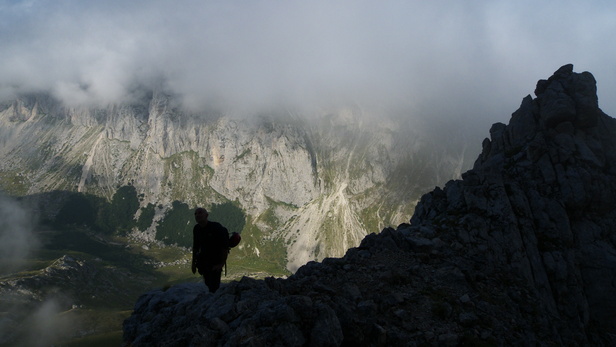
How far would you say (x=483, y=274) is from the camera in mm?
27922

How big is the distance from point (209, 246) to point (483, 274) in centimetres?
2104

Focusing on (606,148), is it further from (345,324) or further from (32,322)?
(32,322)

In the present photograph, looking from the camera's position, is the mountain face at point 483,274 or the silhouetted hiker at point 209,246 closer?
the mountain face at point 483,274

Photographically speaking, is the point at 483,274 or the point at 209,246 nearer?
the point at 209,246

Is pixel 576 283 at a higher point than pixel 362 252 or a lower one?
higher

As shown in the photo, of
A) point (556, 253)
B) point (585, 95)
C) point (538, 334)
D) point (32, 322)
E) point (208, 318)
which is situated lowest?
point (32, 322)

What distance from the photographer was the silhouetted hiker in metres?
17.6

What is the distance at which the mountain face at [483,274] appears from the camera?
52.4 feet

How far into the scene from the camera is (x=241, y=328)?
46.6 ft

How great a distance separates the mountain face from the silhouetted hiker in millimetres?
1124

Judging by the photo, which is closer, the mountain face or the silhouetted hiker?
the mountain face

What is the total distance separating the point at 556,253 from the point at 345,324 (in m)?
36.1

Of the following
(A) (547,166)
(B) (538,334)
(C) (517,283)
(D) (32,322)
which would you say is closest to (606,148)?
(A) (547,166)

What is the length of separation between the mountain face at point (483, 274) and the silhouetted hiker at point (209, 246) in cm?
112
